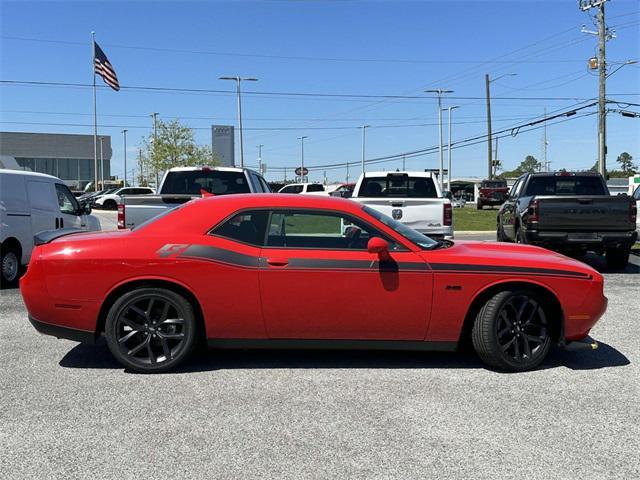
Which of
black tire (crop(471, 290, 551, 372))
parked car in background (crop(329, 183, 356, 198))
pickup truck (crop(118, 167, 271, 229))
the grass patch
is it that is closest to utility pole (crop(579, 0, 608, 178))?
the grass patch

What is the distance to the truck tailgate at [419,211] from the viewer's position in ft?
35.3

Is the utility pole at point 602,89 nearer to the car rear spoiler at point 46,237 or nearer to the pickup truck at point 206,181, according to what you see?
the pickup truck at point 206,181

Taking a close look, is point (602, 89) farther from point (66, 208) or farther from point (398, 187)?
point (66, 208)

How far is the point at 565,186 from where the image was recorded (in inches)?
491

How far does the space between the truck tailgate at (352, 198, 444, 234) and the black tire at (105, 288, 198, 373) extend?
6.28m

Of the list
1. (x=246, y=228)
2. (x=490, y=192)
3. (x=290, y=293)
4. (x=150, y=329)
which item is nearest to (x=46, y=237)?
(x=150, y=329)

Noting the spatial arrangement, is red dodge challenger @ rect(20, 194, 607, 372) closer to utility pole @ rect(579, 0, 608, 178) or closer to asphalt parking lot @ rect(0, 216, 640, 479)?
asphalt parking lot @ rect(0, 216, 640, 479)

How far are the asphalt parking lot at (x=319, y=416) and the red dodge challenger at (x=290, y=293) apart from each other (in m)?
0.30

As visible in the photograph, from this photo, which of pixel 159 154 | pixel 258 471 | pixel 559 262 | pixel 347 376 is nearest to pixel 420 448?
pixel 258 471

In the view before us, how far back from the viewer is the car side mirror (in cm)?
482

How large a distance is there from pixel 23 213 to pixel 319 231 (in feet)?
→ 21.0

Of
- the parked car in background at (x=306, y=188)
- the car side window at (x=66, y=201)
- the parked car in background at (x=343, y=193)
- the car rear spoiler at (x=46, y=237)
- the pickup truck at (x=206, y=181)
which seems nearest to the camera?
the car rear spoiler at (x=46, y=237)

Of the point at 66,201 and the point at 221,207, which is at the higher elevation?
the point at 66,201

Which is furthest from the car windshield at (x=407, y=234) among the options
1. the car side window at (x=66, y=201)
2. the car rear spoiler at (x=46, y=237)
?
the car side window at (x=66, y=201)
